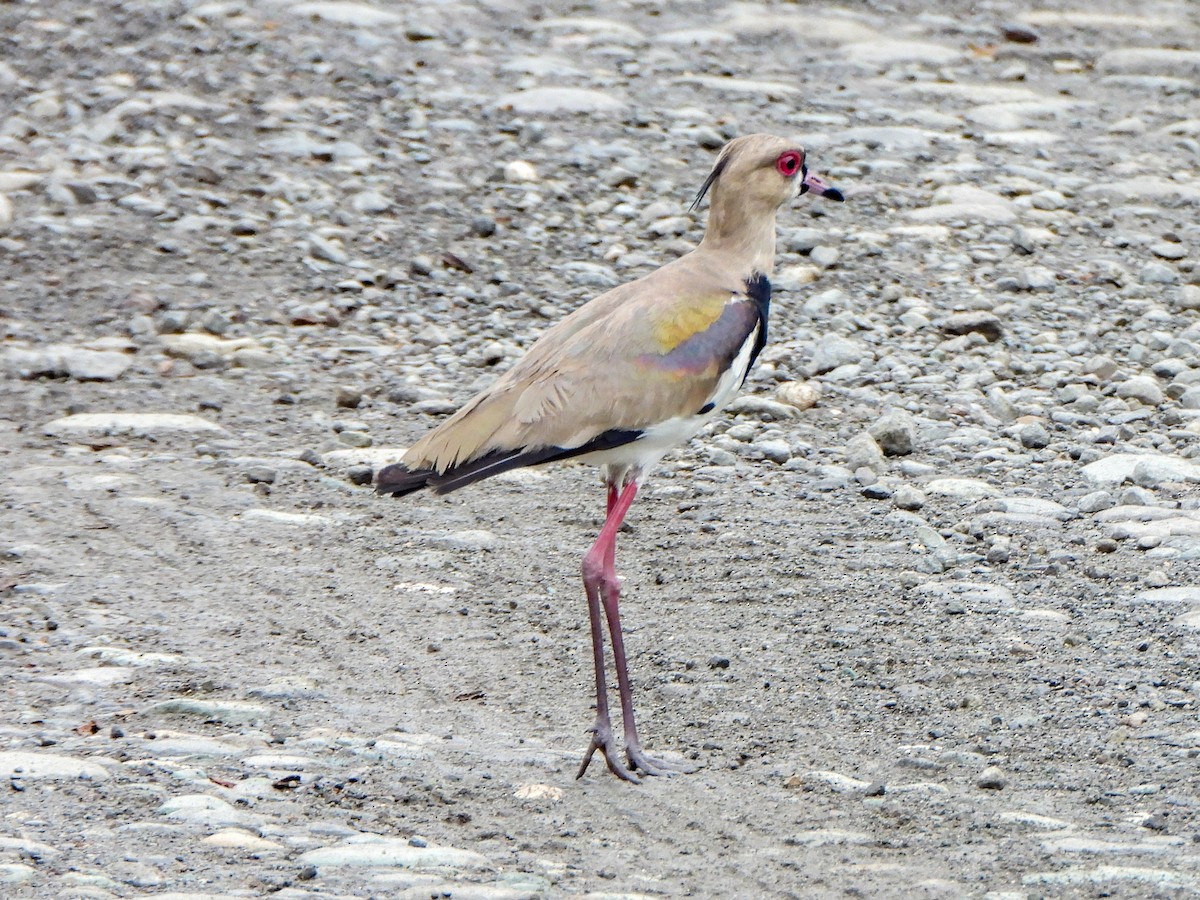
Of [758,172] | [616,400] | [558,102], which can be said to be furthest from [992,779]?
[558,102]

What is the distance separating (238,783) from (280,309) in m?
4.83

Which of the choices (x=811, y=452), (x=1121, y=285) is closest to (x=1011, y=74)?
(x=1121, y=285)

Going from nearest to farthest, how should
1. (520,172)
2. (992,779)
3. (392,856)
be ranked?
1. (392,856)
2. (992,779)
3. (520,172)

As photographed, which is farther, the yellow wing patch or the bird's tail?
the yellow wing patch

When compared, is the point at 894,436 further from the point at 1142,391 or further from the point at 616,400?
the point at 616,400

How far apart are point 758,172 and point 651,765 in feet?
6.91

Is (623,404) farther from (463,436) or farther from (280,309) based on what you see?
(280,309)

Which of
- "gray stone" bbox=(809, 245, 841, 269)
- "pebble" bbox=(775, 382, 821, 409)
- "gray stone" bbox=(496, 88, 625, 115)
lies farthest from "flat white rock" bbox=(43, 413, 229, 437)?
"gray stone" bbox=(496, 88, 625, 115)

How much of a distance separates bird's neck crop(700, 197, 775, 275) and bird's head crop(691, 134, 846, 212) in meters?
0.02

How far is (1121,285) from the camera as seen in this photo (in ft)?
30.6

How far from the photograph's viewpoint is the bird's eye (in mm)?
5859

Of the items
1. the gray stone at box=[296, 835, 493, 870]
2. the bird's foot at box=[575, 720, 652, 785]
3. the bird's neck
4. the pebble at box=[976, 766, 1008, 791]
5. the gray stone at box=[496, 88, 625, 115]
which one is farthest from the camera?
the gray stone at box=[496, 88, 625, 115]

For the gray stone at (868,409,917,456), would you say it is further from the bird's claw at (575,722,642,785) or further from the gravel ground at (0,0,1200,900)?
the bird's claw at (575,722,642,785)

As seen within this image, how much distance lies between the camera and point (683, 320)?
5.46m
